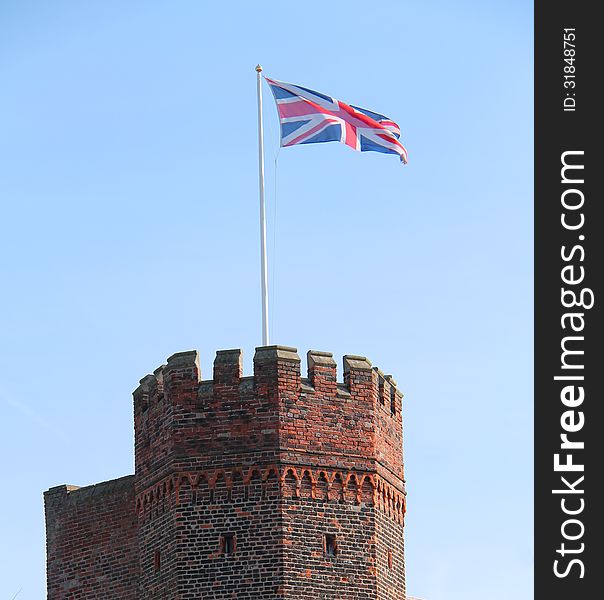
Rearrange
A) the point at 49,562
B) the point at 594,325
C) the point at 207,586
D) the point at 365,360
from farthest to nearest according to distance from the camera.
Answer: the point at 49,562 → the point at 365,360 → the point at 207,586 → the point at 594,325

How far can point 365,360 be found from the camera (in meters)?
33.7

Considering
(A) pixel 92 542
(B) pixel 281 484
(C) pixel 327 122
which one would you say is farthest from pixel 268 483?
(C) pixel 327 122

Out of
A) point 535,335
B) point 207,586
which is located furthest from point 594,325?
point 207,586

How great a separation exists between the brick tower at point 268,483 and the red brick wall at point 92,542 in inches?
49.4

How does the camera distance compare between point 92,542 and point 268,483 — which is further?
point 92,542

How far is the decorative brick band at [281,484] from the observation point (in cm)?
3195

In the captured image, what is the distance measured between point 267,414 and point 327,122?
644 cm

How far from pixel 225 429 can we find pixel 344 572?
10.8 ft

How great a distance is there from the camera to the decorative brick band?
31953 mm

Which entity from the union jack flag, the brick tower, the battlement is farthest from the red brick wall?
the union jack flag

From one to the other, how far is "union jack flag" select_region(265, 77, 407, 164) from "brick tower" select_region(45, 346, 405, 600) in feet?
15.5

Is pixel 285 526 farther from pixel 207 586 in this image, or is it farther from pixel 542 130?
pixel 542 130

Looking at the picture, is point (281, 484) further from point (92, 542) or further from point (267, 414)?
point (92, 542)

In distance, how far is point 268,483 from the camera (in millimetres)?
31906
